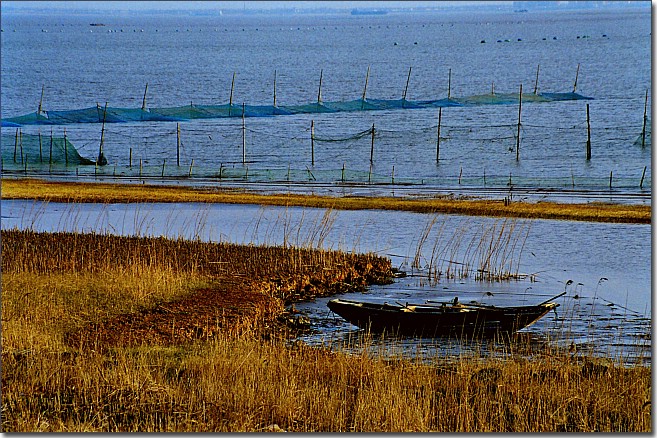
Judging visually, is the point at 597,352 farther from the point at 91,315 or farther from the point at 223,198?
the point at 223,198

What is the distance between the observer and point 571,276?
68.8 ft

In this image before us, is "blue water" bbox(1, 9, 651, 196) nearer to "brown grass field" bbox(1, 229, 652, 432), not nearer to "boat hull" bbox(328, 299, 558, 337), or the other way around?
"boat hull" bbox(328, 299, 558, 337)

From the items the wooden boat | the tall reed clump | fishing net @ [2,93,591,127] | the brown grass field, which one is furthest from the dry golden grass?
fishing net @ [2,93,591,127]

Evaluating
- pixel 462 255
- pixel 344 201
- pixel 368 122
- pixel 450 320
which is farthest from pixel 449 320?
pixel 368 122

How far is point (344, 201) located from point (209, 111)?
4016cm

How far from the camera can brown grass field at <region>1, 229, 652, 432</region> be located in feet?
29.9

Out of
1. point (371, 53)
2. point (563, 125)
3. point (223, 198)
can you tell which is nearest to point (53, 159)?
point (223, 198)

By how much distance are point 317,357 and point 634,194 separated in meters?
28.7

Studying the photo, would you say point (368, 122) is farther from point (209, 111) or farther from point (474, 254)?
point (474, 254)

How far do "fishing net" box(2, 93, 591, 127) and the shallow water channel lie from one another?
114ft

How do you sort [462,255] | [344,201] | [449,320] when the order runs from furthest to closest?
[344,201] → [462,255] → [449,320]

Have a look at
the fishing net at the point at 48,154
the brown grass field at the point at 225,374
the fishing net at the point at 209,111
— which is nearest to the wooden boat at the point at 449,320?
the brown grass field at the point at 225,374

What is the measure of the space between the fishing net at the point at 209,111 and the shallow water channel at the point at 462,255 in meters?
34.7

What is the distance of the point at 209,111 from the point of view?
7162 cm
